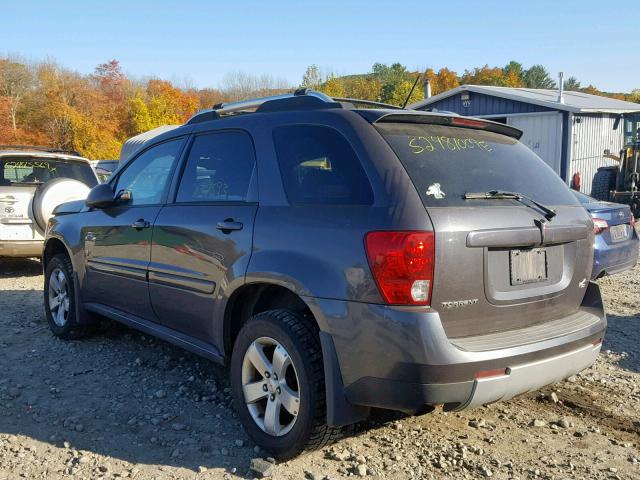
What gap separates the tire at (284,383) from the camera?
283 cm

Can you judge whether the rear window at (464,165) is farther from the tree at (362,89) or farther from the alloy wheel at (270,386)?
the tree at (362,89)

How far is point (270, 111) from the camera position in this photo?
3537mm

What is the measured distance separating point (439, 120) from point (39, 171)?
22.4 feet

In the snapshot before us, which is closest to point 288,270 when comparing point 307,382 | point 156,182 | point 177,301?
point 307,382

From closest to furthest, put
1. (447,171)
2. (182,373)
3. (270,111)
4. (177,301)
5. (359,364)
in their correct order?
(359,364) < (447,171) < (270,111) < (177,301) < (182,373)

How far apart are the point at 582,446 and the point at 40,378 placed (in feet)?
12.1

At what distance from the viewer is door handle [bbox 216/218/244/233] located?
10.7 ft

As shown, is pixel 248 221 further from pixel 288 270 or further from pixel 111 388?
pixel 111 388

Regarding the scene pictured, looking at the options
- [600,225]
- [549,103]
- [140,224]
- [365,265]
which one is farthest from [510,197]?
[549,103]

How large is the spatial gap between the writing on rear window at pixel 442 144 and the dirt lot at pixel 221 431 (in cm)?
163

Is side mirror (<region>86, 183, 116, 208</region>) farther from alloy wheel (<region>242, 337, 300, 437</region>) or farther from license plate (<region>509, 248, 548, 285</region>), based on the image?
license plate (<region>509, 248, 548, 285</region>)

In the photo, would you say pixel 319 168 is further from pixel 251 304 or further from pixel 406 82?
pixel 406 82

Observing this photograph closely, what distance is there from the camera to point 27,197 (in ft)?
25.5

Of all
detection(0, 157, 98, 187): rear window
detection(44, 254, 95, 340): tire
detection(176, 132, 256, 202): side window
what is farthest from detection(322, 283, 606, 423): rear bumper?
detection(0, 157, 98, 187): rear window
